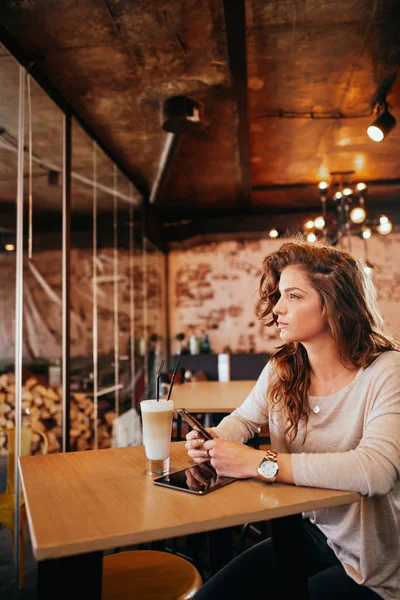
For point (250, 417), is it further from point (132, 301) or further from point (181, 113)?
point (132, 301)

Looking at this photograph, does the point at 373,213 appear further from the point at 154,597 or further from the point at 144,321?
the point at 154,597

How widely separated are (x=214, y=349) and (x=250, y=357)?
80 centimetres

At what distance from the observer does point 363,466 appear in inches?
44.1

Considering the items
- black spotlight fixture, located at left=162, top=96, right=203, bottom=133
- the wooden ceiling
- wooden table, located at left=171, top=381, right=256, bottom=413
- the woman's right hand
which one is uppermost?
the wooden ceiling

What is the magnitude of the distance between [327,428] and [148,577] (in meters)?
0.67

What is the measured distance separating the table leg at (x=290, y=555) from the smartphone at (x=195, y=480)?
0.17 m

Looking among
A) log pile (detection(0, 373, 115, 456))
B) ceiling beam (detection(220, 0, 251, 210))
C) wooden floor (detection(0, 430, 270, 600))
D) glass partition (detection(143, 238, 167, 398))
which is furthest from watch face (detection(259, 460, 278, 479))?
glass partition (detection(143, 238, 167, 398))

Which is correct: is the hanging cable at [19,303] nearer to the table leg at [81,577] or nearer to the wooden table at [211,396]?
the wooden table at [211,396]

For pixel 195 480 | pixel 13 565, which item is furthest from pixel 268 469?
pixel 13 565

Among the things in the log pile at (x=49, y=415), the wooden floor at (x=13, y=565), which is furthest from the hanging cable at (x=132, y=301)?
the wooden floor at (x=13, y=565)

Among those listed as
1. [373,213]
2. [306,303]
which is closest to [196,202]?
[373,213]

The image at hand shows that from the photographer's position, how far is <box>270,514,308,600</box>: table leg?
3.58 ft

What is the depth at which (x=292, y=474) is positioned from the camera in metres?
1.16

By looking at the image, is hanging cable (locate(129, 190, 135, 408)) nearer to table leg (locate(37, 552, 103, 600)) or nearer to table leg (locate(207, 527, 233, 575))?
table leg (locate(207, 527, 233, 575))
